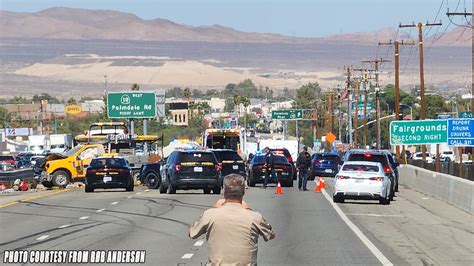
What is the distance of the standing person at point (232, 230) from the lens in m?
12.0

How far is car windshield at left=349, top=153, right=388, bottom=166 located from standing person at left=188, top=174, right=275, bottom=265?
32.0 metres

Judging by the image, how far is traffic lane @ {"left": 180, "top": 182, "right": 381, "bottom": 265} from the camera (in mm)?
21250

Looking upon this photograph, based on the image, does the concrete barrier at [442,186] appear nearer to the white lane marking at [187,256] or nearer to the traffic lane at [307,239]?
the traffic lane at [307,239]

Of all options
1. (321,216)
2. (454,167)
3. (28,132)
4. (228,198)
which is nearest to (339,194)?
(321,216)

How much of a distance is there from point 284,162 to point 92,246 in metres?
30.0

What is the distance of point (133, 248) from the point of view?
22797 millimetres

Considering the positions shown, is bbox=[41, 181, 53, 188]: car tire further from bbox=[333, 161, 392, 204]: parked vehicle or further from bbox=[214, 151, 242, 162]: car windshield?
bbox=[333, 161, 392, 204]: parked vehicle

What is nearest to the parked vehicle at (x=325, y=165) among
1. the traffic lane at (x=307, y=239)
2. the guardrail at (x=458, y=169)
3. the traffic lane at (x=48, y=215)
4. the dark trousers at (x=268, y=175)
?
the guardrail at (x=458, y=169)

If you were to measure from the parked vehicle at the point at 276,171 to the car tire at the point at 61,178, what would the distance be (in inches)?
319

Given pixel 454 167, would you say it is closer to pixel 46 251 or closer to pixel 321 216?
pixel 321 216

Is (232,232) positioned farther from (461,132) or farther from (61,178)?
(61,178)

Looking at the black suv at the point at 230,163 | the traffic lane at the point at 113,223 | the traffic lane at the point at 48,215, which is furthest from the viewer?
the black suv at the point at 230,163

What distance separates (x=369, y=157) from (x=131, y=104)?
41950mm

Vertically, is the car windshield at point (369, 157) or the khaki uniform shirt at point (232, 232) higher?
the khaki uniform shirt at point (232, 232)
